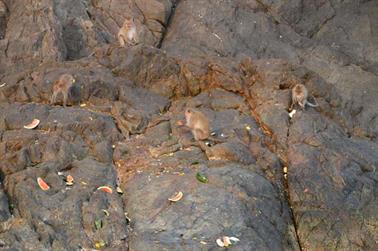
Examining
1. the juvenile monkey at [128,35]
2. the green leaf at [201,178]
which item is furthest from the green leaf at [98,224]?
the juvenile monkey at [128,35]

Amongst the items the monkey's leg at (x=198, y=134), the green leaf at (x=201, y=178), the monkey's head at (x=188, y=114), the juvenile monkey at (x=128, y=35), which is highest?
the monkey's head at (x=188, y=114)

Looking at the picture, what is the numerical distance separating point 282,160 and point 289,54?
947cm

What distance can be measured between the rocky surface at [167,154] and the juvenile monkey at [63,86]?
0.22m

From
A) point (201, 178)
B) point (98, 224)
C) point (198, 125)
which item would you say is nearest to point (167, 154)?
point (198, 125)

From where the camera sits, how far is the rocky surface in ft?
41.6

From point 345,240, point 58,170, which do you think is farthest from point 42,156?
point 345,240

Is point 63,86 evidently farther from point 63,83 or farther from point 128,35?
point 128,35

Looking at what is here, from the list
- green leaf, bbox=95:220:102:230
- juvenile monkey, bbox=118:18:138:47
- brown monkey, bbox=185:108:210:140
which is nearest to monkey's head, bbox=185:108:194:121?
brown monkey, bbox=185:108:210:140

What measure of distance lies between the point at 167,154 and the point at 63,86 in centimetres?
317

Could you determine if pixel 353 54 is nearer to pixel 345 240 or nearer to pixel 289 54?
pixel 289 54

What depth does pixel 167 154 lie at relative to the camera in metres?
15.0

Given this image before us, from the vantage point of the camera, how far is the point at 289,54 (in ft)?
79.6

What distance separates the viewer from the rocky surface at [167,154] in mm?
12680

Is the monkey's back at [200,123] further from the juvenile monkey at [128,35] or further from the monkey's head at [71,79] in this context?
the juvenile monkey at [128,35]
